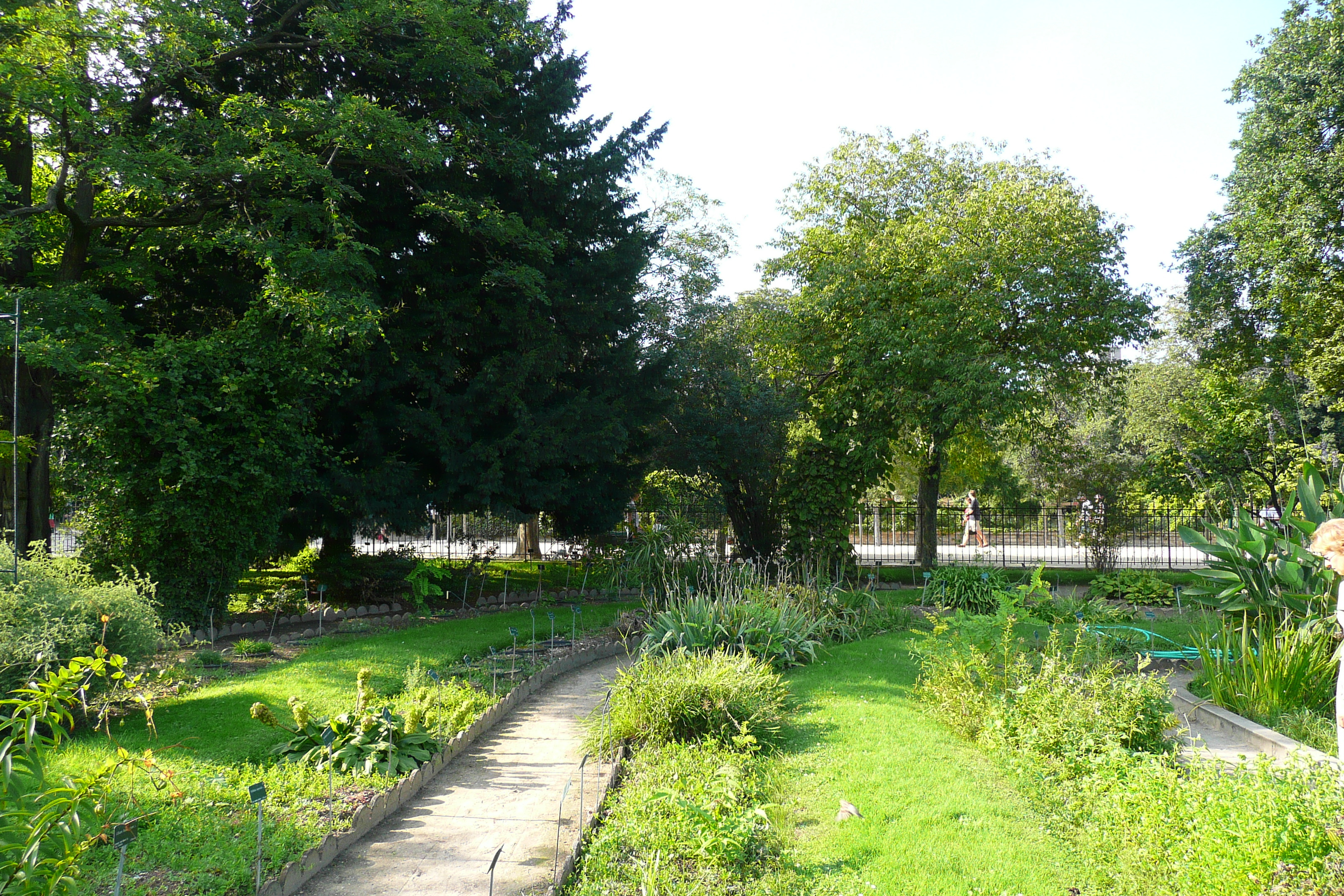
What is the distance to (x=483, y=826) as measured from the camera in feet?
13.4

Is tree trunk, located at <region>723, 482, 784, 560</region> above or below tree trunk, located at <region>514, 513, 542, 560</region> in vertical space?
above

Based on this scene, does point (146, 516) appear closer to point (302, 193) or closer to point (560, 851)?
point (302, 193)

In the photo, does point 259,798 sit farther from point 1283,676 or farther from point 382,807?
point 1283,676

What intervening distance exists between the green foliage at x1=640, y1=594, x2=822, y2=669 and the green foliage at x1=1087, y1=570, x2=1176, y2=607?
5.34 metres

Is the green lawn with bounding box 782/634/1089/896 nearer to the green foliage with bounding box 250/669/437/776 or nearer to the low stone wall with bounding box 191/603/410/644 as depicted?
the green foliage with bounding box 250/669/437/776

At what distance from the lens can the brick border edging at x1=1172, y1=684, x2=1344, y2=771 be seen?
13.6 ft

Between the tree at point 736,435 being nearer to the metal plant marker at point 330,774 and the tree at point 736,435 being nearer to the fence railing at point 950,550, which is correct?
the fence railing at point 950,550

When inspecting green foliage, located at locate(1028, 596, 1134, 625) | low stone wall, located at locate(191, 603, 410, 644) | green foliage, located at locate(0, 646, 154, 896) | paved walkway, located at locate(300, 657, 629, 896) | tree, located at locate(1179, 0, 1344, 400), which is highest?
tree, located at locate(1179, 0, 1344, 400)

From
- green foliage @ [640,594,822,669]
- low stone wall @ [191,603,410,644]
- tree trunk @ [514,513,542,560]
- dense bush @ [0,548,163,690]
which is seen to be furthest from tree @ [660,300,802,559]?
dense bush @ [0,548,163,690]

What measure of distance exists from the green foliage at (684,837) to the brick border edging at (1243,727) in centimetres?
239

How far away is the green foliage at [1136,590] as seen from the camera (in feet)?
35.2

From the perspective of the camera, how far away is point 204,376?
8492 millimetres

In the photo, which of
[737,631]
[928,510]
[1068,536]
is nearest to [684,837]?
[737,631]

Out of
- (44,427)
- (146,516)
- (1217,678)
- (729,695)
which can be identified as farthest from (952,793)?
(44,427)
